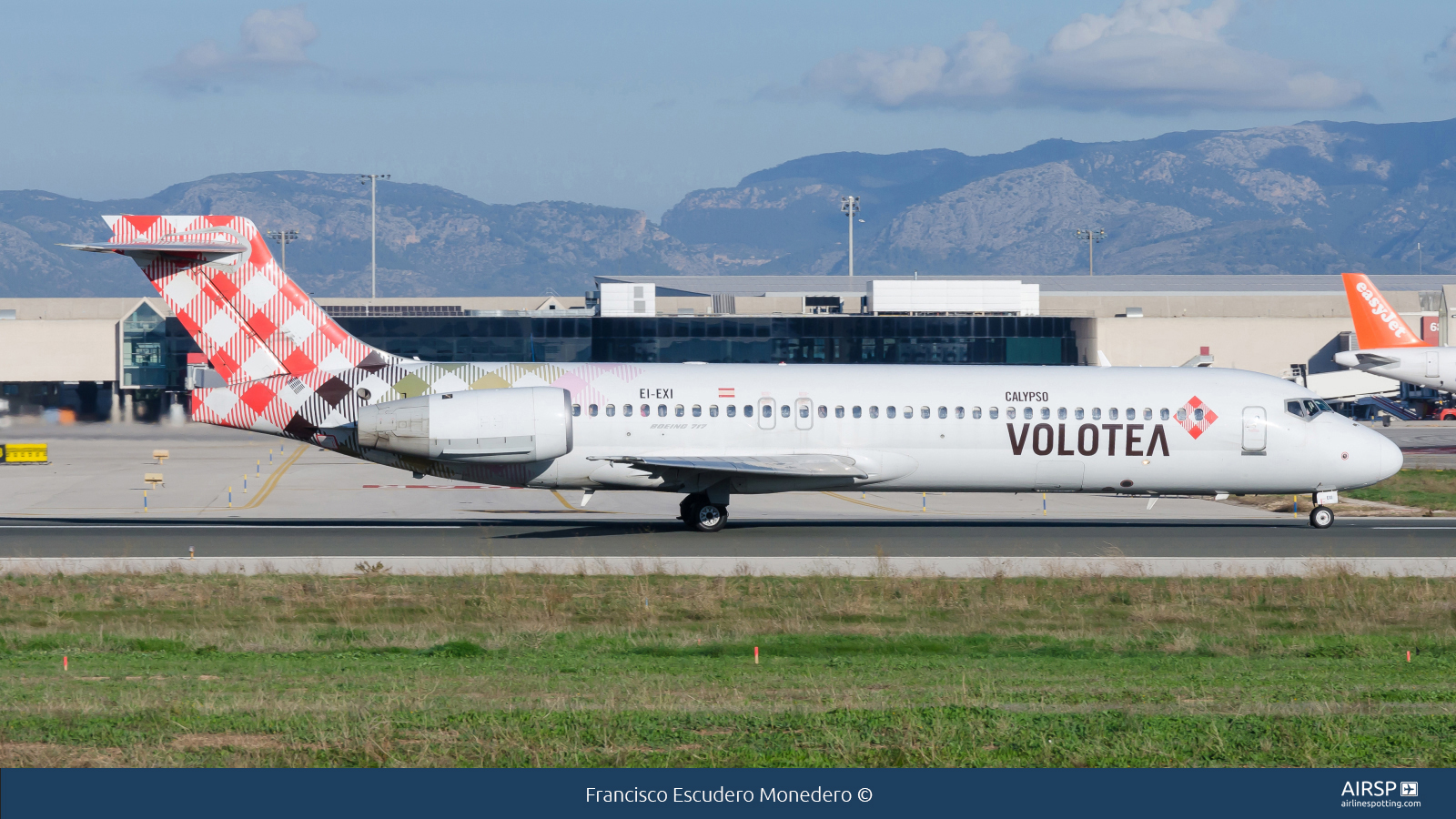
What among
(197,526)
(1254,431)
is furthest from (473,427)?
(1254,431)

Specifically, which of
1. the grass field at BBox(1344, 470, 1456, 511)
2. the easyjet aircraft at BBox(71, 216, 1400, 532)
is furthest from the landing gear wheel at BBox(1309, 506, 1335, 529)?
the grass field at BBox(1344, 470, 1456, 511)

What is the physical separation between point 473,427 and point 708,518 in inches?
227

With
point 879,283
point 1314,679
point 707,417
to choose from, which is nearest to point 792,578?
point 707,417

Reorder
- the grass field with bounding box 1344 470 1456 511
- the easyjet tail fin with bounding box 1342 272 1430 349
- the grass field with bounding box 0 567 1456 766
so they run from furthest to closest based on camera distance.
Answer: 1. the easyjet tail fin with bounding box 1342 272 1430 349
2. the grass field with bounding box 1344 470 1456 511
3. the grass field with bounding box 0 567 1456 766

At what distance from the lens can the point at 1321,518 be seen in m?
33.2

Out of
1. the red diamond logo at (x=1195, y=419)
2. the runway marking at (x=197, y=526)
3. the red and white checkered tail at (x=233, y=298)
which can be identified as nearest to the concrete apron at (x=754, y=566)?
the red diamond logo at (x=1195, y=419)

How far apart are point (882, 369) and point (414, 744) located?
23.5m

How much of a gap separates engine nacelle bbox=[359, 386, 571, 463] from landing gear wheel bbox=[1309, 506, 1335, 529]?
1803 centimetres

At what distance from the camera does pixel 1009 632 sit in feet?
61.8

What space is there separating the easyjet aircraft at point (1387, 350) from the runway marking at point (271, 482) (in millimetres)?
44307

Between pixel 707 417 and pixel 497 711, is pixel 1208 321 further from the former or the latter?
pixel 497 711

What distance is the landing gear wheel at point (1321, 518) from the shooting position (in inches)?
1305

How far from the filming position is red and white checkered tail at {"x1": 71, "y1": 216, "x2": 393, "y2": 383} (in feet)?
99.9

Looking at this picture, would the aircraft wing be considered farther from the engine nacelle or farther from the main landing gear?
the engine nacelle
